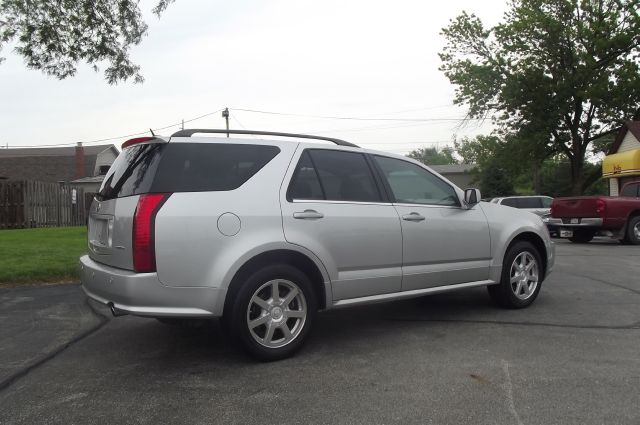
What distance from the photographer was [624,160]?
2456 centimetres

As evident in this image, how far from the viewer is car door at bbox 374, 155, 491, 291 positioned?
16.1 ft

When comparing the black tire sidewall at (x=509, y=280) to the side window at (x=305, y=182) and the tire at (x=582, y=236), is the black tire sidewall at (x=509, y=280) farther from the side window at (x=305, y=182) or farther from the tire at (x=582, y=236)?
the tire at (x=582, y=236)

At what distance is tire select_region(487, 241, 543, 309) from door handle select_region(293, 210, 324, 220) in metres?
2.40

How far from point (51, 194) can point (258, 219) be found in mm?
20204

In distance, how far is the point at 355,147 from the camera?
16.4 feet

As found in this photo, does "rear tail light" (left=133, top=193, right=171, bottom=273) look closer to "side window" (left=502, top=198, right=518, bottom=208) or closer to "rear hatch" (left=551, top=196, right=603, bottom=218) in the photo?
"rear hatch" (left=551, top=196, right=603, bottom=218)

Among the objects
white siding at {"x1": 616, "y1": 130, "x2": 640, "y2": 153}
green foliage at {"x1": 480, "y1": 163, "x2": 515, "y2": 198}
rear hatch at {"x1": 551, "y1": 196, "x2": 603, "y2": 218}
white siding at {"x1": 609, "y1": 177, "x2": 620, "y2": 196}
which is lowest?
rear hatch at {"x1": 551, "y1": 196, "x2": 603, "y2": 218}

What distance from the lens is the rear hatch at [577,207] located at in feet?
45.8

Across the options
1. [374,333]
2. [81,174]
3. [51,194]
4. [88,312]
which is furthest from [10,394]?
[81,174]

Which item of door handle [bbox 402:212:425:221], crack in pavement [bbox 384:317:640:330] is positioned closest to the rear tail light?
door handle [bbox 402:212:425:221]

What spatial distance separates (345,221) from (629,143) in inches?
1083

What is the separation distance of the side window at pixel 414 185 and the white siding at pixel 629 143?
24.2 m

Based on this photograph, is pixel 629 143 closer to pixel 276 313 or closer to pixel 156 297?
pixel 276 313

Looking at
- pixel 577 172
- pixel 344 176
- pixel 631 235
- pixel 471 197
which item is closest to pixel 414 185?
pixel 471 197
